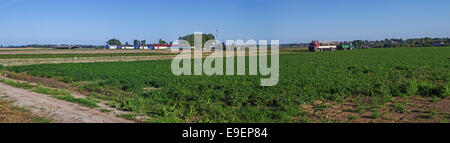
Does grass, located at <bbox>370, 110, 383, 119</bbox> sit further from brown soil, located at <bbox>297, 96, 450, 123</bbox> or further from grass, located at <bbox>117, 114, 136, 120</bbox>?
grass, located at <bbox>117, 114, 136, 120</bbox>

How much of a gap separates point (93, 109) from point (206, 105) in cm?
381

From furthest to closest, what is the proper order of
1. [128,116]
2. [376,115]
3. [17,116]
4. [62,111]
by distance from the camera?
[62,111], [128,116], [376,115], [17,116]

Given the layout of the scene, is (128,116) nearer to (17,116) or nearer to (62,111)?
(62,111)

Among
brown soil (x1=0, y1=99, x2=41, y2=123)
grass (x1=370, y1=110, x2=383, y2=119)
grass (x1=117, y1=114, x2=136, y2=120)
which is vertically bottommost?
grass (x1=117, y1=114, x2=136, y2=120)

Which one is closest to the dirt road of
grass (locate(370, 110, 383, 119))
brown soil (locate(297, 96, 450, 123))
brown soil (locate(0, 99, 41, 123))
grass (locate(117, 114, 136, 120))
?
grass (locate(117, 114, 136, 120))

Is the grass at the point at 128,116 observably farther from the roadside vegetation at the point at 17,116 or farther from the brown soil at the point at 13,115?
the brown soil at the point at 13,115

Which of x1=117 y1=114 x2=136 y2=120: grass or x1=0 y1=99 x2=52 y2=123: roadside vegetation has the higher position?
x1=0 y1=99 x2=52 y2=123: roadside vegetation

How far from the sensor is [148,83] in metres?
16.9


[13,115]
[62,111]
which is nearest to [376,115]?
[62,111]
